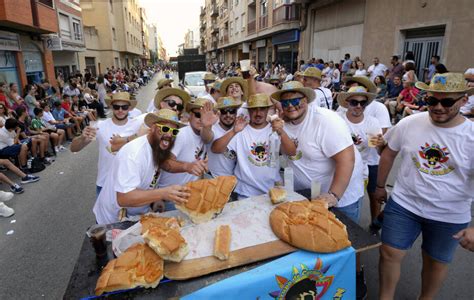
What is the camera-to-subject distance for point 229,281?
183 cm

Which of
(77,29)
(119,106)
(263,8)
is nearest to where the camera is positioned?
(119,106)

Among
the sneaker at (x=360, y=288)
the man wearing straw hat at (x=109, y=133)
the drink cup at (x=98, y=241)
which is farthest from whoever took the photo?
the man wearing straw hat at (x=109, y=133)

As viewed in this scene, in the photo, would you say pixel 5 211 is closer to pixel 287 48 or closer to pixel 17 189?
pixel 17 189

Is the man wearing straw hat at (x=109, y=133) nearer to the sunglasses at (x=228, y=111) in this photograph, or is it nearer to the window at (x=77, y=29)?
the sunglasses at (x=228, y=111)

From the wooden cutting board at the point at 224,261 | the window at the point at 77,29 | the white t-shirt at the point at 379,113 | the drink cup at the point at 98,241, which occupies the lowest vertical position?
the wooden cutting board at the point at 224,261

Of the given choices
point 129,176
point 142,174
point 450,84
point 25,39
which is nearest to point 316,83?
point 450,84

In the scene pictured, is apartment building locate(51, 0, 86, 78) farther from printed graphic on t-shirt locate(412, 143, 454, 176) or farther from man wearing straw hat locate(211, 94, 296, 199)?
printed graphic on t-shirt locate(412, 143, 454, 176)

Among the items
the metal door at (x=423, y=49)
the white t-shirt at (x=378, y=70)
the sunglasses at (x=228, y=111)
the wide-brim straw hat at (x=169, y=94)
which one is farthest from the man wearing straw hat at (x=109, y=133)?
the metal door at (x=423, y=49)

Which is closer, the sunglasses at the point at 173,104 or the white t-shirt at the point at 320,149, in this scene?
the white t-shirt at the point at 320,149

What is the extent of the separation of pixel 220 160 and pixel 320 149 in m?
1.15

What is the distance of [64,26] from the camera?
21.5 meters

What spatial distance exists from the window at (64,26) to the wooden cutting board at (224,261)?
940 inches

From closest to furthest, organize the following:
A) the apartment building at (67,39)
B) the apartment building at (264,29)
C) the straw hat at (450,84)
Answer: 1. the straw hat at (450,84)
2. the apartment building at (67,39)
3. the apartment building at (264,29)

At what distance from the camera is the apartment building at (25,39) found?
41.6 ft
